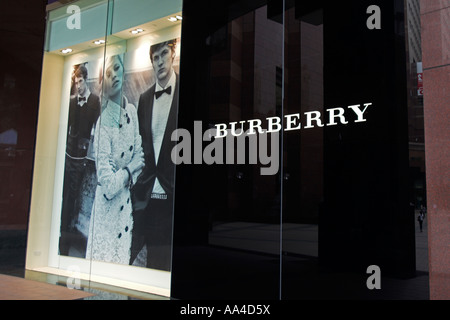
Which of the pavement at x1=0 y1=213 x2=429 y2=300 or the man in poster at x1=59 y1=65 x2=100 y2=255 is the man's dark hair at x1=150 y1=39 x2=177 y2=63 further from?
the pavement at x1=0 y1=213 x2=429 y2=300

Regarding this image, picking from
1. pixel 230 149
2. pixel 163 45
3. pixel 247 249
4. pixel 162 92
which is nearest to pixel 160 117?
pixel 162 92

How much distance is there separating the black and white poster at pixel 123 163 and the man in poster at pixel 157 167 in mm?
14

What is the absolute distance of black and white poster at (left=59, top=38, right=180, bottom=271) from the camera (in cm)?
580

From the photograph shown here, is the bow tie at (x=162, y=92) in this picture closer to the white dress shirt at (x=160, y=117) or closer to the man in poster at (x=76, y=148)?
the white dress shirt at (x=160, y=117)

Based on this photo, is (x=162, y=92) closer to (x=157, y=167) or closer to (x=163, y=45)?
(x=163, y=45)

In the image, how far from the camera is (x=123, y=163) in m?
6.15

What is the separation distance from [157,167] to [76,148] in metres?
1.82

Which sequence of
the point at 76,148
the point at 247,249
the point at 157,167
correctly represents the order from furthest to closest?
the point at 76,148, the point at 157,167, the point at 247,249

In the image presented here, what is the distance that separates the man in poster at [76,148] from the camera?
21.9 feet

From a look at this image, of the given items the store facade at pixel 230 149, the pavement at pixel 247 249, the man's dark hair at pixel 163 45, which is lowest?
the pavement at pixel 247 249

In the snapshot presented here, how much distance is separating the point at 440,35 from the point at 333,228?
2096mm

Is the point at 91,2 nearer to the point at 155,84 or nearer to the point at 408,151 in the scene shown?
the point at 155,84

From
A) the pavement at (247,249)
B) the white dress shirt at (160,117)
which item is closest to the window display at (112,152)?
the white dress shirt at (160,117)
